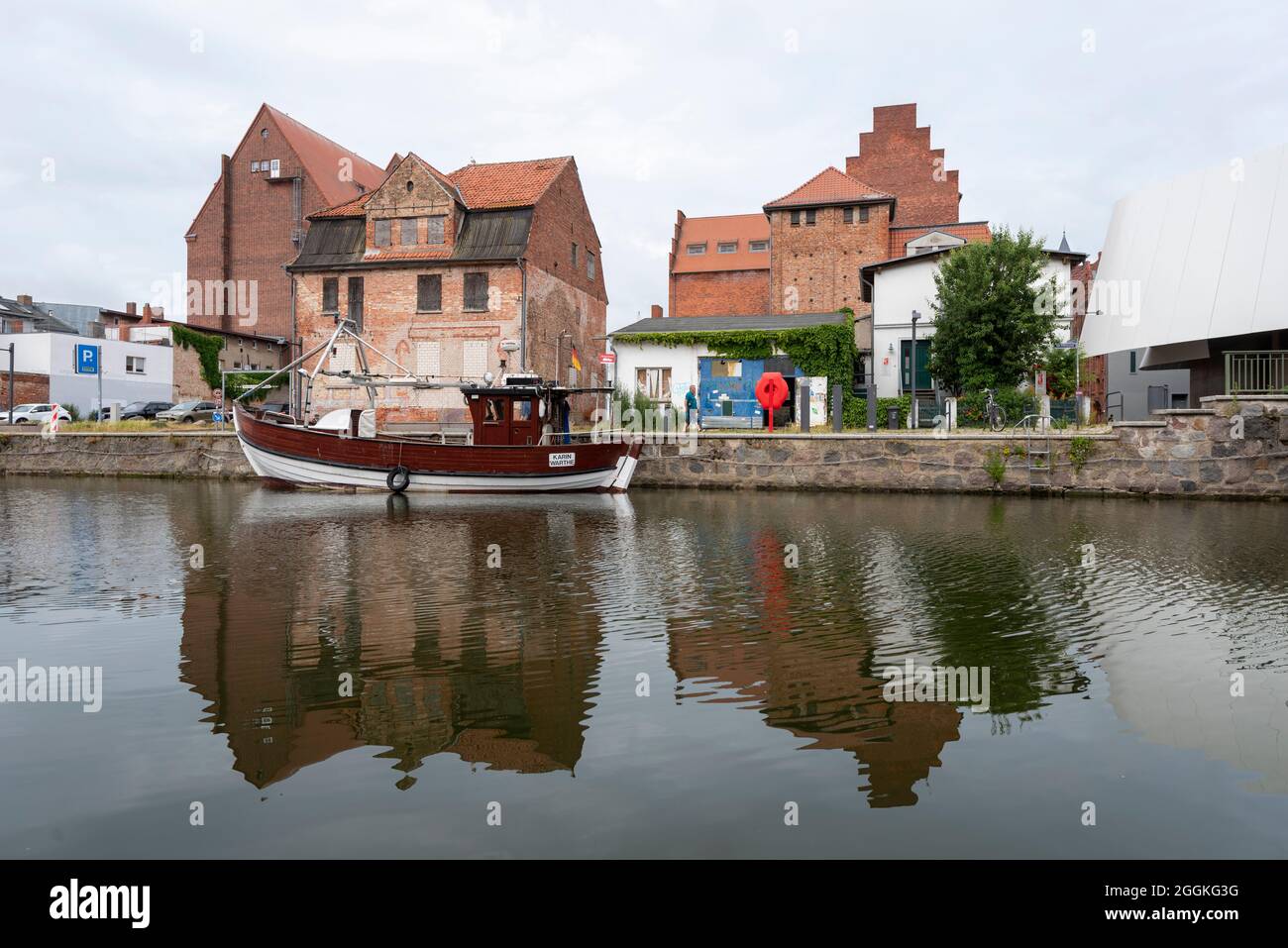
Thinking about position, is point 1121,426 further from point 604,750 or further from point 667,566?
point 604,750

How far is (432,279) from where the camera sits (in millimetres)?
39094

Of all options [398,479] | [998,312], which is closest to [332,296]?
[398,479]

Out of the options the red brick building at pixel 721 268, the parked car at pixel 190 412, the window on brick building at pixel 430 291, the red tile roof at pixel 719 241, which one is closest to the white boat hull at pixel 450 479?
the window on brick building at pixel 430 291

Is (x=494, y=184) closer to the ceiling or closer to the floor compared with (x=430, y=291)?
closer to the ceiling

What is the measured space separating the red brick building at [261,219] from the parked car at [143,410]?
1106cm

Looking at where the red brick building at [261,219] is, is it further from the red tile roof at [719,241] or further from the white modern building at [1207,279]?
the white modern building at [1207,279]

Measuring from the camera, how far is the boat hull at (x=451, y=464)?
83.0 feet

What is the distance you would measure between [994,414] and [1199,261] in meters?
8.84

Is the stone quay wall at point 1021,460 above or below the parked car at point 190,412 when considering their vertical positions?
below

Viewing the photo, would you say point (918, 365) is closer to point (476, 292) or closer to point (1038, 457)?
point (1038, 457)

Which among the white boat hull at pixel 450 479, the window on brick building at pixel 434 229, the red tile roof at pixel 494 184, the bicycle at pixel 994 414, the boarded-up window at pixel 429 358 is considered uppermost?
the red tile roof at pixel 494 184

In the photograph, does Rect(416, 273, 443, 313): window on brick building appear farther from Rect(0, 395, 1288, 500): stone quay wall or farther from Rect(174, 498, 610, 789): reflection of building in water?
Rect(174, 498, 610, 789): reflection of building in water

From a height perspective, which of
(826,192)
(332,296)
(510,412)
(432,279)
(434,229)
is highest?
(826,192)

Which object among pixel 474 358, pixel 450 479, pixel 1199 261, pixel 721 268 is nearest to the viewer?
pixel 450 479
